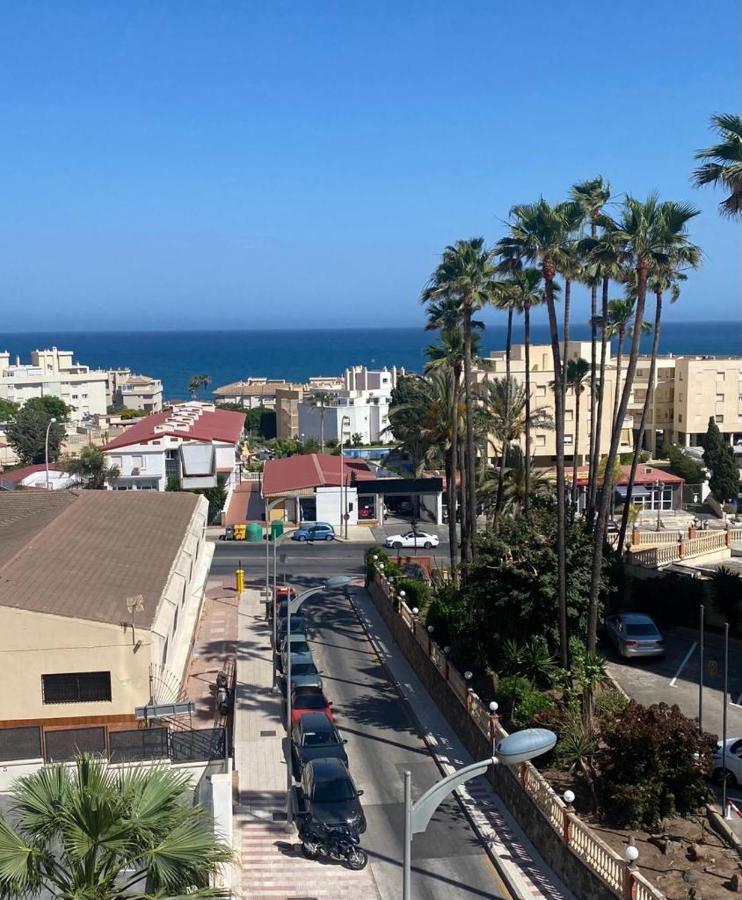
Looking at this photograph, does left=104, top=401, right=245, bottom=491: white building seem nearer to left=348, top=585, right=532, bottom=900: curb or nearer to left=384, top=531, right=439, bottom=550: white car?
→ left=384, top=531, right=439, bottom=550: white car

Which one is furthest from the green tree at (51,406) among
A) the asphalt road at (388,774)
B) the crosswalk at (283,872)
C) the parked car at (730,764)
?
the parked car at (730,764)

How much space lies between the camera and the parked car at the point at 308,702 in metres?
29.2

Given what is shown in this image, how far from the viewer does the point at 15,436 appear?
94.5 meters

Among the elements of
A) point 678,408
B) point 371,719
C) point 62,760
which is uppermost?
point 678,408

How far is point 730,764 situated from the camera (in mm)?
22219

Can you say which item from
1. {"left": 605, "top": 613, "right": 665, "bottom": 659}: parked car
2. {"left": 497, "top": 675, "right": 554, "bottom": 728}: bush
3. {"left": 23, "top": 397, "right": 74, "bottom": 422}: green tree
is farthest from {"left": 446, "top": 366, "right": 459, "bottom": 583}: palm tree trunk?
{"left": 23, "top": 397, "right": 74, "bottom": 422}: green tree

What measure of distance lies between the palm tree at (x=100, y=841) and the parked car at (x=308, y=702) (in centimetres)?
1509

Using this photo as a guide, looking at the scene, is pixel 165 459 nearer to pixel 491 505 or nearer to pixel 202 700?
pixel 491 505

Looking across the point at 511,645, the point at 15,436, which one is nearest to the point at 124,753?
the point at 511,645

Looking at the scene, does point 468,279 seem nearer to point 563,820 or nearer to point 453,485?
point 453,485

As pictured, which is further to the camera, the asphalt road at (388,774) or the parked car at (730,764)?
the parked car at (730,764)

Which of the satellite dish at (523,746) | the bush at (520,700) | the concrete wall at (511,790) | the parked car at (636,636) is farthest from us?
the parked car at (636,636)

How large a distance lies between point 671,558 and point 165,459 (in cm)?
3943

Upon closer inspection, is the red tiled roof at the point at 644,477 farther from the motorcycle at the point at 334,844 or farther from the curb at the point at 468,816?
A: the motorcycle at the point at 334,844
